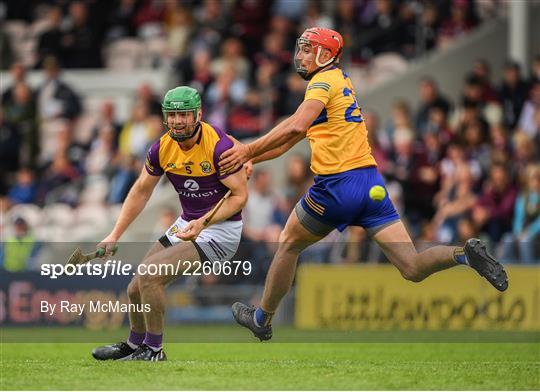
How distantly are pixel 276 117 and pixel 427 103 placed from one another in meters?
2.25

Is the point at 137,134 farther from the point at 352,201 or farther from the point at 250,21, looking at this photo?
the point at 352,201

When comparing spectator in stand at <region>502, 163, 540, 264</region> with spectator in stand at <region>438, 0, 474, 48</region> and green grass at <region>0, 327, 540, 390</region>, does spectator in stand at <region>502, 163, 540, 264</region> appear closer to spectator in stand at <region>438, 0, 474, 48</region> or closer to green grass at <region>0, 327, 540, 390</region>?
green grass at <region>0, 327, 540, 390</region>

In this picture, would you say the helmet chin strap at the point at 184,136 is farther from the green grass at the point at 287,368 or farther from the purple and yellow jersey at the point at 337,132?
the green grass at the point at 287,368

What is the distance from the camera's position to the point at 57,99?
75.6 feet

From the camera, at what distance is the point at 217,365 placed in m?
11.6

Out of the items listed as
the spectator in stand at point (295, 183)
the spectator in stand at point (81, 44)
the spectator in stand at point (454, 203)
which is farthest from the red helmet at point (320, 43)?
the spectator in stand at point (81, 44)

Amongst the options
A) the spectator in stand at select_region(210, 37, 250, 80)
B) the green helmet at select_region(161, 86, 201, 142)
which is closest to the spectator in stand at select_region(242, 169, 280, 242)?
the spectator in stand at select_region(210, 37, 250, 80)

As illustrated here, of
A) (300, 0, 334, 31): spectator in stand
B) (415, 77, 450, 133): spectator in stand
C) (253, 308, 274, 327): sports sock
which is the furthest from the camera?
(300, 0, 334, 31): spectator in stand

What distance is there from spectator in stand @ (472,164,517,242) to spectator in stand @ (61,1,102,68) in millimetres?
8307

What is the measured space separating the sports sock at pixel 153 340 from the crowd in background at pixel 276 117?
17.7 ft

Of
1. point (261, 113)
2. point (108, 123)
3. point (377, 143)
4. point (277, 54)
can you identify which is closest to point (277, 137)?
point (377, 143)

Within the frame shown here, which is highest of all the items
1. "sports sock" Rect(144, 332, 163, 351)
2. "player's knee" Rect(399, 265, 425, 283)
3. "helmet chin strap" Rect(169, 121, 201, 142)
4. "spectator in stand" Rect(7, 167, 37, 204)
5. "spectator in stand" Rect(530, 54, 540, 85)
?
"spectator in stand" Rect(530, 54, 540, 85)

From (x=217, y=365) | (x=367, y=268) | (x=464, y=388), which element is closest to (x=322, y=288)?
(x=367, y=268)

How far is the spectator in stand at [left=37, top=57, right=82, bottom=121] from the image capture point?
22922 millimetres
